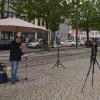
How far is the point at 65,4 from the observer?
48406mm

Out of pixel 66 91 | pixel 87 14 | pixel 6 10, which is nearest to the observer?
pixel 66 91

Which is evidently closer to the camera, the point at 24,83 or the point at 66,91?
the point at 66,91

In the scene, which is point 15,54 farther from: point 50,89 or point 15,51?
point 50,89

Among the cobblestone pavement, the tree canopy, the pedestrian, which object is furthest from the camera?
the tree canopy

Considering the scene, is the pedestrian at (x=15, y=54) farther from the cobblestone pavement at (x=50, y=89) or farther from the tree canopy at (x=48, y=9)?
Result: the tree canopy at (x=48, y=9)

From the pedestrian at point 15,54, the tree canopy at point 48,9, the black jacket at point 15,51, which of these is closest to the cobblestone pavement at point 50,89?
the pedestrian at point 15,54

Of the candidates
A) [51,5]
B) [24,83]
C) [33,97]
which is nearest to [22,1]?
[51,5]

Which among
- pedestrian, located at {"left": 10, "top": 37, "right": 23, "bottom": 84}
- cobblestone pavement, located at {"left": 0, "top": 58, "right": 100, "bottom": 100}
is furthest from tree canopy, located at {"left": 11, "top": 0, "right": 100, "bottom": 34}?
pedestrian, located at {"left": 10, "top": 37, "right": 23, "bottom": 84}

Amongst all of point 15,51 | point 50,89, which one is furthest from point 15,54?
point 50,89

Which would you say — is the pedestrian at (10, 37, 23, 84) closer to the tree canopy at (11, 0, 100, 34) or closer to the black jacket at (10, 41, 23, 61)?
the black jacket at (10, 41, 23, 61)

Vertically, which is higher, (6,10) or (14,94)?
(6,10)

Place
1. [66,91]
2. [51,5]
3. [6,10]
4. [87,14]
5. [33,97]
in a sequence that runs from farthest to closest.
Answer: [87,14] → [6,10] → [51,5] → [66,91] → [33,97]

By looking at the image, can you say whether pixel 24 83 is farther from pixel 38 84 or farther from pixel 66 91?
pixel 66 91

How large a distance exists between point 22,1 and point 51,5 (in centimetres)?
378
